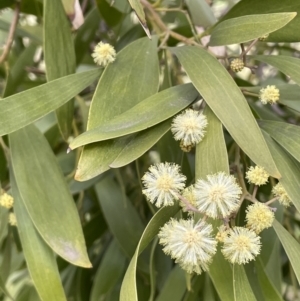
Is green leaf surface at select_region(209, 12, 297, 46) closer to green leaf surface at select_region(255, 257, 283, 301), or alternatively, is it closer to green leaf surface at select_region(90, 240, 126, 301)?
green leaf surface at select_region(255, 257, 283, 301)

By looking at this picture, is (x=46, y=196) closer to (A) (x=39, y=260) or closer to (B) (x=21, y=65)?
(A) (x=39, y=260)

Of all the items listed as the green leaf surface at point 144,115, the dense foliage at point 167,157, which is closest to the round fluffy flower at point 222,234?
the dense foliage at point 167,157

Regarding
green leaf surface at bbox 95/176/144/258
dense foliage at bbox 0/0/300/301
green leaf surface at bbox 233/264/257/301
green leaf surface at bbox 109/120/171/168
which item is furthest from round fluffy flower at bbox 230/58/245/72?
green leaf surface at bbox 95/176/144/258

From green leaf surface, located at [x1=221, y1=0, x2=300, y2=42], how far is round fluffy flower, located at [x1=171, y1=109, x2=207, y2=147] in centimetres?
17

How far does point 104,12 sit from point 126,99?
0.96ft

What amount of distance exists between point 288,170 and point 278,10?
0.21 metres

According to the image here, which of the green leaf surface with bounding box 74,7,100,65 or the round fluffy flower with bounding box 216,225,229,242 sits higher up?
the green leaf surface with bounding box 74,7,100,65

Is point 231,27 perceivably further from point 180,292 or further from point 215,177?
point 180,292

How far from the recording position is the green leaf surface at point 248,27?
0.40 m

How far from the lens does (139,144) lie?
398mm

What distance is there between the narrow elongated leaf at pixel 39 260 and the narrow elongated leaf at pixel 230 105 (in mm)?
261

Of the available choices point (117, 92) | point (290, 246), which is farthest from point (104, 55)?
point (290, 246)

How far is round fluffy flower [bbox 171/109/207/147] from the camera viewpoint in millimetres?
395

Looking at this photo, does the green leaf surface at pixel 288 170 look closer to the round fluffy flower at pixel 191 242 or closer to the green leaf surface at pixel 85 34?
the round fluffy flower at pixel 191 242
